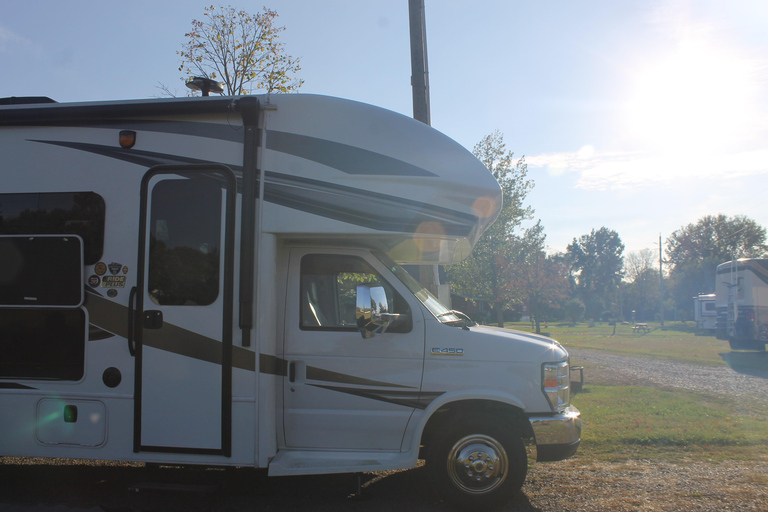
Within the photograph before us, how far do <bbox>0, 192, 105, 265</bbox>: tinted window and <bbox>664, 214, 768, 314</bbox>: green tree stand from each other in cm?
6944

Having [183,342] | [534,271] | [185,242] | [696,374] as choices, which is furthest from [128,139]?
[534,271]

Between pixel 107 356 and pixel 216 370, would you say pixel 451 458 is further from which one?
pixel 107 356

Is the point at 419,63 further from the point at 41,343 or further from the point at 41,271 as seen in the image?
the point at 41,343

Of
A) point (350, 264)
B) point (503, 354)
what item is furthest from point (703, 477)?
point (350, 264)

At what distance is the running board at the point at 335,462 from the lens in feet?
14.4

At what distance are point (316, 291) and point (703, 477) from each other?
4342 mm

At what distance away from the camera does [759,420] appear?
815cm

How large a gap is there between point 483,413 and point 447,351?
2.00ft

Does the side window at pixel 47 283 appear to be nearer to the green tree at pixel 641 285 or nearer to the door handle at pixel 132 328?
the door handle at pixel 132 328

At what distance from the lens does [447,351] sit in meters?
4.61

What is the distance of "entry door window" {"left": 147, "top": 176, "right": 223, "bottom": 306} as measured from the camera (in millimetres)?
4543

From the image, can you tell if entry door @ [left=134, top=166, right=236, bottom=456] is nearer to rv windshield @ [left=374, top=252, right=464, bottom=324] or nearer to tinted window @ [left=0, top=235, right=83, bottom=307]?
tinted window @ [left=0, top=235, right=83, bottom=307]

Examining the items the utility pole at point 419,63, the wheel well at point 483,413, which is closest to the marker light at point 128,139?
the wheel well at point 483,413

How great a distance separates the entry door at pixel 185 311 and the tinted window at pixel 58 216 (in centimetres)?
44
